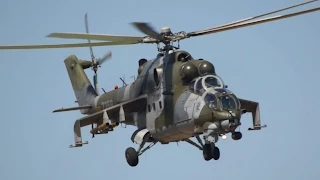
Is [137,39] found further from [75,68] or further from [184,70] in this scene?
[75,68]

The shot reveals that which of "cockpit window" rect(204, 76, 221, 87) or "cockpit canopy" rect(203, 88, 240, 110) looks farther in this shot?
"cockpit window" rect(204, 76, 221, 87)

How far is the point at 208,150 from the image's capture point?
3231cm

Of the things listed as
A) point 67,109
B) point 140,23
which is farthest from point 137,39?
point 67,109

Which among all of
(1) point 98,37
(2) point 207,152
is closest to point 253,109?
(2) point 207,152

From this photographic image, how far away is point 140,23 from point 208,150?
242 inches

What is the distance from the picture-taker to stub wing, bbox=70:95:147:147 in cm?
3369

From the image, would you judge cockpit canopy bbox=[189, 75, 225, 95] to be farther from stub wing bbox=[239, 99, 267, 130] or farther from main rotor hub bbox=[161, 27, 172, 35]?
main rotor hub bbox=[161, 27, 172, 35]

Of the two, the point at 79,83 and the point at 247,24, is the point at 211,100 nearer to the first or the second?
the point at 247,24

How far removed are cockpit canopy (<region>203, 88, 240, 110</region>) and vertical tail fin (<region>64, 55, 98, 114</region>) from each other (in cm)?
981

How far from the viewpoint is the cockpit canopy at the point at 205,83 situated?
31484mm

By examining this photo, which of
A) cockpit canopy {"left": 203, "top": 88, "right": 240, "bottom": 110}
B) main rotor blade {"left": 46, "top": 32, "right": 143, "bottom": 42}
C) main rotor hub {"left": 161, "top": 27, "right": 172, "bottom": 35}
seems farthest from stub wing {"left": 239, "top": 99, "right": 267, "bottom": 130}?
main rotor blade {"left": 46, "top": 32, "right": 143, "bottom": 42}

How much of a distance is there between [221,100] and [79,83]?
498 inches

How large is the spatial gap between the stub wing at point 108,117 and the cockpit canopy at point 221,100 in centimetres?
399

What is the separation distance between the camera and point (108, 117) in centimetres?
3428
